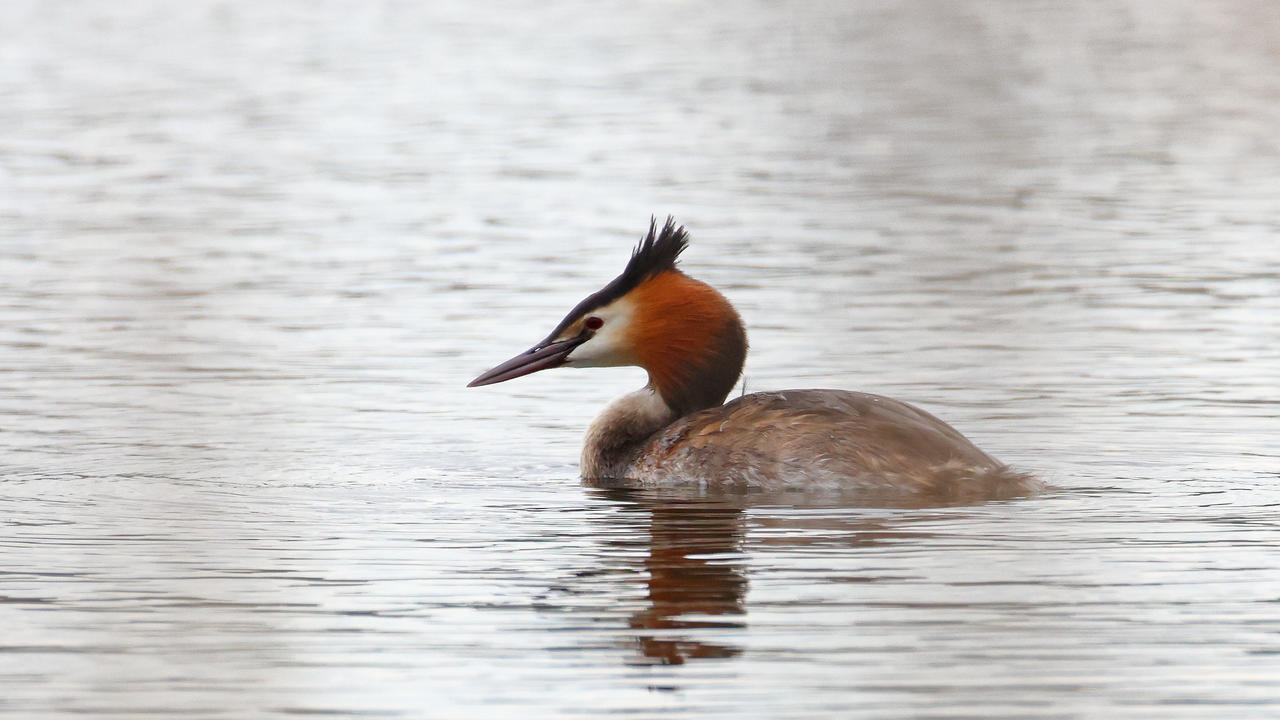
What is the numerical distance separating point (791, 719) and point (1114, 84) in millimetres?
24729

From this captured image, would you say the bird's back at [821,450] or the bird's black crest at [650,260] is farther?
the bird's black crest at [650,260]

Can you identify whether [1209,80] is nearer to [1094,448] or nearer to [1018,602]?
[1094,448]

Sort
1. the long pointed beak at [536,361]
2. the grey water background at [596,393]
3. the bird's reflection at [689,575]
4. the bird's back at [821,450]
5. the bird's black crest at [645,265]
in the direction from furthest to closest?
1. the long pointed beak at [536,361]
2. the bird's black crest at [645,265]
3. the bird's back at [821,450]
4. the bird's reflection at [689,575]
5. the grey water background at [596,393]

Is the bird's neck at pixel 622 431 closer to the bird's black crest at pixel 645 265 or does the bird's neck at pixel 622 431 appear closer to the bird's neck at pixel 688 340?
the bird's neck at pixel 688 340

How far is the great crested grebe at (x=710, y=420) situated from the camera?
8.98 meters

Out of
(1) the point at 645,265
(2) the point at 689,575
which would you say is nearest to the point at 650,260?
(1) the point at 645,265

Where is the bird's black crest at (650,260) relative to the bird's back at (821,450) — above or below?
above

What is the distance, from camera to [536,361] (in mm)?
9977

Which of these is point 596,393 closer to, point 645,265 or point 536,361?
point 536,361

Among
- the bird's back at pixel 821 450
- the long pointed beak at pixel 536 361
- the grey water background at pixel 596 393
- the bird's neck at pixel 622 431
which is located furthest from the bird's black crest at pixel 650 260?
the grey water background at pixel 596 393

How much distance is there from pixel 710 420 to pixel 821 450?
1.88ft

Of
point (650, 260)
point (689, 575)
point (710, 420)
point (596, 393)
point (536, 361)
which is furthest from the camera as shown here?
point (596, 393)

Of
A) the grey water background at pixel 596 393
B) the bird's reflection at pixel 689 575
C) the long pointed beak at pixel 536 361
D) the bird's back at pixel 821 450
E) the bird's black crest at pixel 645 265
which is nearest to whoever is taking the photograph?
the grey water background at pixel 596 393

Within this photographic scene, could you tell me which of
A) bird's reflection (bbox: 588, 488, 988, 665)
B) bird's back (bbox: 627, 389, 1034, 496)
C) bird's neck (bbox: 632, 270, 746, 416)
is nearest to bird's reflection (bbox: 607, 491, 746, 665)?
bird's reflection (bbox: 588, 488, 988, 665)
